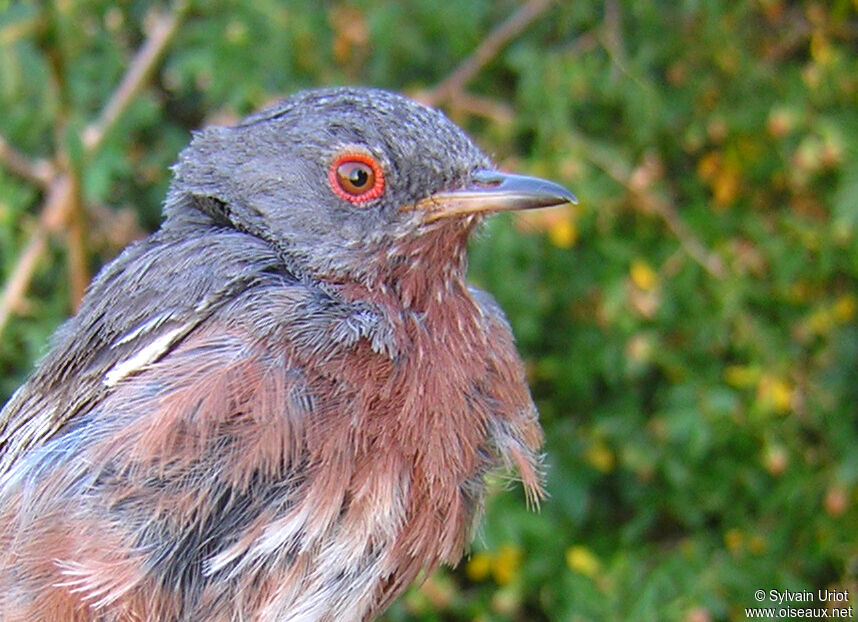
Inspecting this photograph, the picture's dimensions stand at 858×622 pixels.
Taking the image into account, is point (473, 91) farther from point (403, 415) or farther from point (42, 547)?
point (42, 547)

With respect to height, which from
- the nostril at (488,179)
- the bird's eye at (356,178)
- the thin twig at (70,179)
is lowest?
the nostril at (488,179)

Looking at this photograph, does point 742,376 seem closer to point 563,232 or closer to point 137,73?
point 563,232

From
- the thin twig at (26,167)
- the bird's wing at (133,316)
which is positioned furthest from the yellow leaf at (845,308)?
the thin twig at (26,167)

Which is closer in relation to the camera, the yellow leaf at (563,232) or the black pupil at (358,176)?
Result: the black pupil at (358,176)

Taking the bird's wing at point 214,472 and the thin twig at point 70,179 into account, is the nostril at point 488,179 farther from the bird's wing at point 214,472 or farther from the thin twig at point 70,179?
the thin twig at point 70,179

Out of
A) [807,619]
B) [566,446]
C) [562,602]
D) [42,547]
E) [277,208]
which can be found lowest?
[807,619]

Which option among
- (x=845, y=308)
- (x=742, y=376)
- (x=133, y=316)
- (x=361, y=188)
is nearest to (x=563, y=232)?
(x=742, y=376)

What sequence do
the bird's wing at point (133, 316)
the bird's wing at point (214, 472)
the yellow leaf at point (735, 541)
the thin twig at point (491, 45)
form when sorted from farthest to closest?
the thin twig at point (491, 45), the yellow leaf at point (735, 541), the bird's wing at point (133, 316), the bird's wing at point (214, 472)

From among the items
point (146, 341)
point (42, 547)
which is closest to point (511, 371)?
point (146, 341)
